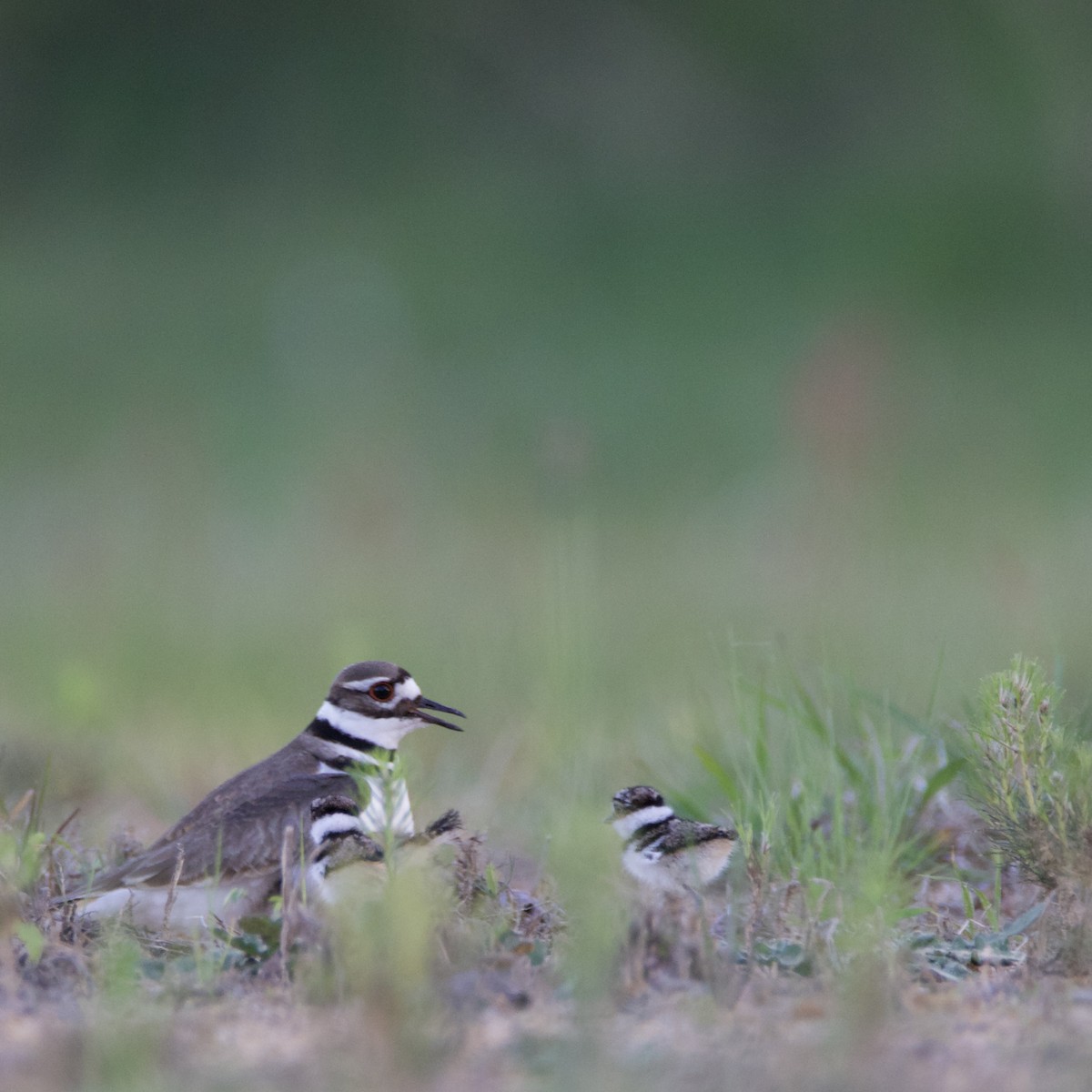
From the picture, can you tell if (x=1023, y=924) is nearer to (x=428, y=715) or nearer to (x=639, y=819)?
(x=639, y=819)

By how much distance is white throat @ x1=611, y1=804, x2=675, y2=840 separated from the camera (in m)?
4.33

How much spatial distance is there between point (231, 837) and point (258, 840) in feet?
0.22

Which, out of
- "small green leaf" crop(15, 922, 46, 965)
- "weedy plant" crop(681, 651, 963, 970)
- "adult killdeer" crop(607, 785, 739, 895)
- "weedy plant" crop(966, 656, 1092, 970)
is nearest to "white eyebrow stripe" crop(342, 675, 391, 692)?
"weedy plant" crop(681, 651, 963, 970)

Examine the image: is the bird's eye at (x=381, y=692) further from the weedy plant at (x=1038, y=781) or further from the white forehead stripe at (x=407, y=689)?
the weedy plant at (x=1038, y=781)

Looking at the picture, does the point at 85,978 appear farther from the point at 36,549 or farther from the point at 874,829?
the point at 36,549

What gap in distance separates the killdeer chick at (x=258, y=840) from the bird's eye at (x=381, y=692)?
0.15 metres

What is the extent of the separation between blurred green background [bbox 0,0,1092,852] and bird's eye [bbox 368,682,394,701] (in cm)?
25

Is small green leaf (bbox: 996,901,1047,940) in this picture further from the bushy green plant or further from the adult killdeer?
the adult killdeer

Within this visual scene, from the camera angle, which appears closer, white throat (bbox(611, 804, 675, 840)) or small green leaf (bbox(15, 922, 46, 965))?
small green leaf (bbox(15, 922, 46, 965))

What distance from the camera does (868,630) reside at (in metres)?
10.1

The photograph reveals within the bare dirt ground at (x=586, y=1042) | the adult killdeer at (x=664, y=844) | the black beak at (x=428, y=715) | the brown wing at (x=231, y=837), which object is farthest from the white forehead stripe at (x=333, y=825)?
the black beak at (x=428, y=715)

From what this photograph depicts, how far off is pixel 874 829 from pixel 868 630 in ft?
20.0

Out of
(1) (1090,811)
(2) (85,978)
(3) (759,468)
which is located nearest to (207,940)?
(2) (85,978)

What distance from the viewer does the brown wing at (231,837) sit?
4.38 metres
